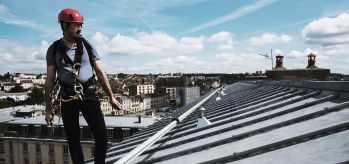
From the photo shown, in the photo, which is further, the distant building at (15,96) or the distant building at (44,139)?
the distant building at (15,96)

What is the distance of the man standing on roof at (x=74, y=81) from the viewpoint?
15.4 feet

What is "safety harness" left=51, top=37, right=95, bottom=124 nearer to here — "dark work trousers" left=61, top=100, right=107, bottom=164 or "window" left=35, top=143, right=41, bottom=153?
"dark work trousers" left=61, top=100, right=107, bottom=164

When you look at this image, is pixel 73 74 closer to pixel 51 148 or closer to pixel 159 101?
pixel 51 148

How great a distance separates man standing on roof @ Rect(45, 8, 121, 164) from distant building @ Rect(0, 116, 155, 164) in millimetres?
40642

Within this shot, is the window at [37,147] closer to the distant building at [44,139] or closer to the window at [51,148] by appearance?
the distant building at [44,139]

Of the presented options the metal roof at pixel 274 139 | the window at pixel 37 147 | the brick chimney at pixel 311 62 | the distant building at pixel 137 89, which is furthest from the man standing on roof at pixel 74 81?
the distant building at pixel 137 89

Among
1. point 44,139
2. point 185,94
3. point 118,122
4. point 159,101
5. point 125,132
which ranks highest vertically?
point 118,122

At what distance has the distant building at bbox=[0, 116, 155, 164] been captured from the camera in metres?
45.3

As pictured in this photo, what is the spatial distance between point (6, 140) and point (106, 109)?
225 feet

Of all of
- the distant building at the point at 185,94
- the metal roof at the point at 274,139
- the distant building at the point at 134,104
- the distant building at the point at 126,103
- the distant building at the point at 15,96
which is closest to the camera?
the metal roof at the point at 274,139

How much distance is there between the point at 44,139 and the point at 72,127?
4719 centimetres

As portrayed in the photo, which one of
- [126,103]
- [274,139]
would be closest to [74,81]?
[274,139]

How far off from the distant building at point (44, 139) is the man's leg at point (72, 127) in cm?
4045

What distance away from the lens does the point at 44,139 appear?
48.8 metres
